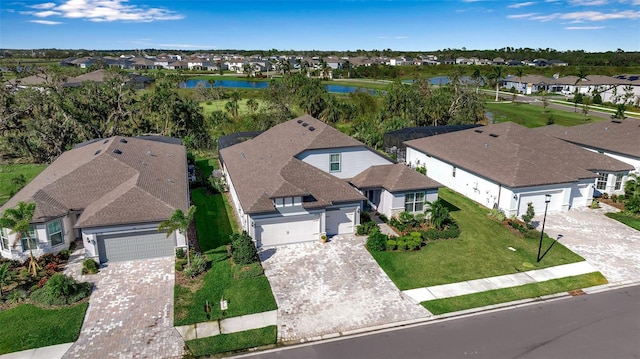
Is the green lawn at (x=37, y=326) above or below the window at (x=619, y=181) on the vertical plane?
below

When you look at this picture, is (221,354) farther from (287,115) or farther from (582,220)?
(287,115)

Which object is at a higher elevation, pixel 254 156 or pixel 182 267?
pixel 254 156

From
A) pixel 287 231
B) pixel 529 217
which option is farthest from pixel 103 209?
pixel 529 217

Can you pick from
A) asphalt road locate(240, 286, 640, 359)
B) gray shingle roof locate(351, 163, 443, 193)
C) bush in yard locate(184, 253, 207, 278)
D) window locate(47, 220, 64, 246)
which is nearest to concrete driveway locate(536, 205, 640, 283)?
asphalt road locate(240, 286, 640, 359)

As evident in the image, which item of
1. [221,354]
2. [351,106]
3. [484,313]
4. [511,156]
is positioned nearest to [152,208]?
[221,354]

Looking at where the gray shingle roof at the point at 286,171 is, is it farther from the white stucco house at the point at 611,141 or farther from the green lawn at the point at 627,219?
the white stucco house at the point at 611,141

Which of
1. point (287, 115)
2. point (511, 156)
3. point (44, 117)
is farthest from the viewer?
point (287, 115)

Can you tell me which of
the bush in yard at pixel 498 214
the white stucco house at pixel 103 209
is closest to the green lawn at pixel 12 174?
the white stucco house at pixel 103 209
